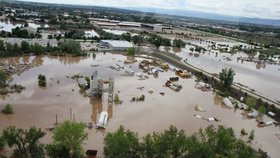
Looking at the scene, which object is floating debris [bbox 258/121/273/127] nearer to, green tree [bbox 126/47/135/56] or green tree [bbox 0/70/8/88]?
green tree [bbox 0/70/8/88]

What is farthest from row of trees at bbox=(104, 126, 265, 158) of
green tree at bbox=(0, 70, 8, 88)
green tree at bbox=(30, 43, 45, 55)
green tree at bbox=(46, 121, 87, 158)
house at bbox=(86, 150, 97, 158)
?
green tree at bbox=(30, 43, 45, 55)

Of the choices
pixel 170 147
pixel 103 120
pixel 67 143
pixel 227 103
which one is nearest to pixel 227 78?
pixel 227 103

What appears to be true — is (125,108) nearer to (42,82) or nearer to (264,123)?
(42,82)

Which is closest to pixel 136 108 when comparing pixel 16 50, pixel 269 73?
pixel 16 50

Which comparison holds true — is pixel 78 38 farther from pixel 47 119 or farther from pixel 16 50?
pixel 47 119

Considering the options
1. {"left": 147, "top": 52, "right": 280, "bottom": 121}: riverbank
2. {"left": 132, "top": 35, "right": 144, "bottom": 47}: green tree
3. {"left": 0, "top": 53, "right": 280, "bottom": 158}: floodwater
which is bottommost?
{"left": 0, "top": 53, "right": 280, "bottom": 158}: floodwater

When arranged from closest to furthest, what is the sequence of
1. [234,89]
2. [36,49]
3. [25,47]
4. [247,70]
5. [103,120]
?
[103,120] → [234,89] → [25,47] → [36,49] → [247,70]
